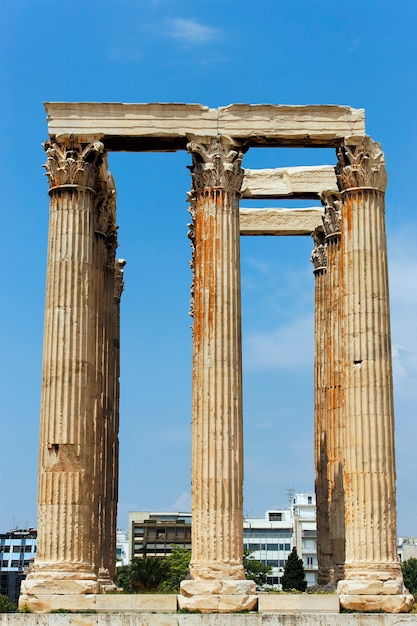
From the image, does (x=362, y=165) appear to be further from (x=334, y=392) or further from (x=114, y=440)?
(x=114, y=440)

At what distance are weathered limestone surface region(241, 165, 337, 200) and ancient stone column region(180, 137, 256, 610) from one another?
Answer: 10808 millimetres

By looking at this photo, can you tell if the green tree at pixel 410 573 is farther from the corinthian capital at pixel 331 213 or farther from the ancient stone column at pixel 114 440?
the corinthian capital at pixel 331 213

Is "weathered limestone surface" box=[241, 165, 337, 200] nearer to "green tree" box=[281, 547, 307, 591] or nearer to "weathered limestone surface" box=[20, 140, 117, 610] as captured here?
"weathered limestone surface" box=[20, 140, 117, 610]

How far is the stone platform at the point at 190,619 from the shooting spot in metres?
37.8

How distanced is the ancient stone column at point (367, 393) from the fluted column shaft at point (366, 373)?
3 cm

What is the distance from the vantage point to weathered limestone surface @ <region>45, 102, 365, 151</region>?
4338 centimetres

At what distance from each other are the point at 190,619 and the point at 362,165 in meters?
16.9

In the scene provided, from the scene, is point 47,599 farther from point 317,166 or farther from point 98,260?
point 317,166

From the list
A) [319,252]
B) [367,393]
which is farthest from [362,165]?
[319,252]

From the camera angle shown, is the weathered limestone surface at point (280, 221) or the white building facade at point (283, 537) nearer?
the weathered limestone surface at point (280, 221)

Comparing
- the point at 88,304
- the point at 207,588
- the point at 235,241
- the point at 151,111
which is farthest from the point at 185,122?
the point at 207,588

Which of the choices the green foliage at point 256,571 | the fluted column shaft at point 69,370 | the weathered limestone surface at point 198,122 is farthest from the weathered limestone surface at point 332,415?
the green foliage at point 256,571

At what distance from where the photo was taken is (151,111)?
43781 millimetres

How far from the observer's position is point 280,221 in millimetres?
57031
